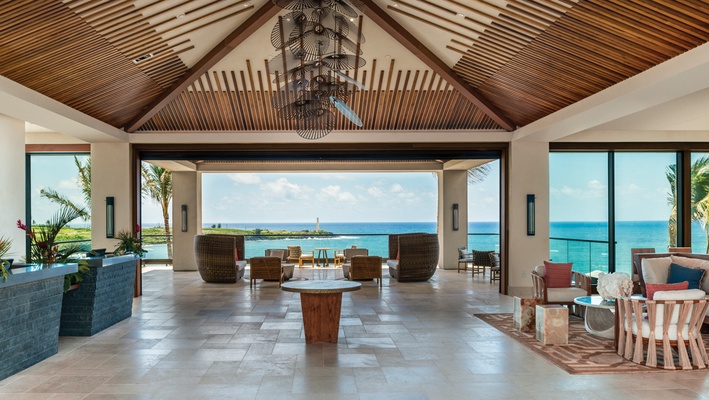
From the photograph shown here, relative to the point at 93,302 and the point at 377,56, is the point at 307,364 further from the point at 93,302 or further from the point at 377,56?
the point at 377,56

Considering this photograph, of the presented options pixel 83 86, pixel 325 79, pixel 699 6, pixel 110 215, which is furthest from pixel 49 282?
pixel 699 6

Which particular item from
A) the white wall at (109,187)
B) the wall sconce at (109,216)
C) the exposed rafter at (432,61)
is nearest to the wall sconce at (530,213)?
the exposed rafter at (432,61)

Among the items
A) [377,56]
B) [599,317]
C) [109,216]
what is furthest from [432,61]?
[109,216]

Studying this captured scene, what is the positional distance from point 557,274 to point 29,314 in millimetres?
6942

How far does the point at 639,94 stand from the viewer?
6434 mm

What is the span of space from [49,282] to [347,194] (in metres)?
32.3

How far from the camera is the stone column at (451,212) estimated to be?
15.4m

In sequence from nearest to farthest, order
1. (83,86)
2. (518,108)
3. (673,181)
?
(83,86), (518,108), (673,181)

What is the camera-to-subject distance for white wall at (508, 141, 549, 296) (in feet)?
34.2

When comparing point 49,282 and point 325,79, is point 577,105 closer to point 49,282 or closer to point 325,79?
point 325,79

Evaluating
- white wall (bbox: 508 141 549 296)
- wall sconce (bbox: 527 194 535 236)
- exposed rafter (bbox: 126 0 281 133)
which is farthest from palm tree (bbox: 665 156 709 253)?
exposed rafter (bbox: 126 0 281 133)

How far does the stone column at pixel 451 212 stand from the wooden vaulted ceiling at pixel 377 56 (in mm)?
4888

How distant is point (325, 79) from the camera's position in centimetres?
682

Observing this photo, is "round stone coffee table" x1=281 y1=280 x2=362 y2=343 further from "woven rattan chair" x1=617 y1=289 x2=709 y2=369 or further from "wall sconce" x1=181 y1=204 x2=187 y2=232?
"wall sconce" x1=181 y1=204 x2=187 y2=232
